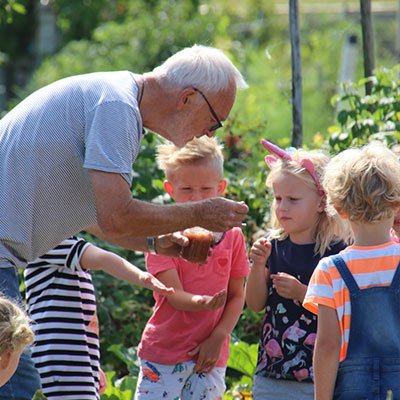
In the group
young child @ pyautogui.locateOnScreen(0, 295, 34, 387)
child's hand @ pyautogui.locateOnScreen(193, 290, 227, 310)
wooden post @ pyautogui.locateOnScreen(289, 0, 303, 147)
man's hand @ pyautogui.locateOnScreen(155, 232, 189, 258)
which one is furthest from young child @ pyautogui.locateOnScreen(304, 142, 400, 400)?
wooden post @ pyautogui.locateOnScreen(289, 0, 303, 147)

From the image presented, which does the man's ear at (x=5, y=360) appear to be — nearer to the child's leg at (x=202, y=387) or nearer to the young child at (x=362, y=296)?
the young child at (x=362, y=296)

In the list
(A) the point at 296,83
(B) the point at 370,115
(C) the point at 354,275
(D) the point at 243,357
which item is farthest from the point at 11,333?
(A) the point at 296,83

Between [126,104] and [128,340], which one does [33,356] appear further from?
[128,340]

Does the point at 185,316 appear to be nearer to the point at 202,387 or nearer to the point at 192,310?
the point at 192,310

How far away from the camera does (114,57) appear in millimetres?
13195

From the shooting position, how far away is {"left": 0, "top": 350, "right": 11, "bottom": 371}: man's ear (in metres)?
3.34

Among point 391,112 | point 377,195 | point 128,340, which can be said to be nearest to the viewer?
point 377,195

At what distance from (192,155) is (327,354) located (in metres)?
1.31

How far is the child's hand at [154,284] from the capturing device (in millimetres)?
4148

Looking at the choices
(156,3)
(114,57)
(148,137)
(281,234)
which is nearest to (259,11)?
(156,3)

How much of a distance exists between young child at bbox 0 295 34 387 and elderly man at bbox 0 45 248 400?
1.44ft

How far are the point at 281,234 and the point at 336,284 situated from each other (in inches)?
33.8

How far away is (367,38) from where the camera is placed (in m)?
6.27

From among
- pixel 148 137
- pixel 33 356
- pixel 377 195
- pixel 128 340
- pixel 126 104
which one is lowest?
pixel 128 340
